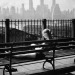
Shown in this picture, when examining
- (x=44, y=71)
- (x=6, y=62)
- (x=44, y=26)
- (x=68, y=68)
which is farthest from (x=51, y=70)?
(x=44, y=26)

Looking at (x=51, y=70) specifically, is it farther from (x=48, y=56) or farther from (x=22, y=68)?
(x=22, y=68)

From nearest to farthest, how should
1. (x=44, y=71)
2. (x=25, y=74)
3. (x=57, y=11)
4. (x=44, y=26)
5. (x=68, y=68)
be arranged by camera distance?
(x=25, y=74), (x=44, y=71), (x=68, y=68), (x=44, y=26), (x=57, y=11)

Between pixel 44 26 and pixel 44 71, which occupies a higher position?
pixel 44 26

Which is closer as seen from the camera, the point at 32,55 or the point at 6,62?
the point at 6,62

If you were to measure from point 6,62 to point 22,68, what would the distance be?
1.28 m

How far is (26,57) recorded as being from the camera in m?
6.20

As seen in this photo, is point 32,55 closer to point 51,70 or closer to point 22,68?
point 22,68

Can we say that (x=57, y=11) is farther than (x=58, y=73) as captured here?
Yes

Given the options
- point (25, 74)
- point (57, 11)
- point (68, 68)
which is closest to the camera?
point (25, 74)

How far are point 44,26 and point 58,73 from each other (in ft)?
15.8

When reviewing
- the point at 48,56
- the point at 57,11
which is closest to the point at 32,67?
the point at 48,56

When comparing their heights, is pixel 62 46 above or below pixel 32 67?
above

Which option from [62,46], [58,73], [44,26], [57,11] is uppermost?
[57,11]

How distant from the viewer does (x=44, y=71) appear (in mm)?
5090
